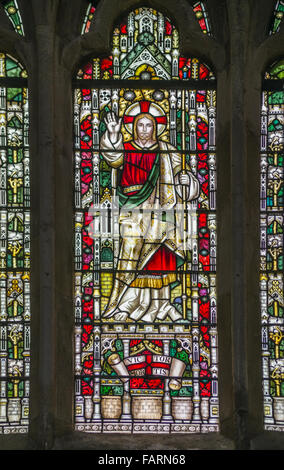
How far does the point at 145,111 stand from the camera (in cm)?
1068

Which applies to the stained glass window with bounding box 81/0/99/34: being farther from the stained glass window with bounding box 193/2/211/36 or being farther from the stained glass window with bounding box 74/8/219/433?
the stained glass window with bounding box 193/2/211/36

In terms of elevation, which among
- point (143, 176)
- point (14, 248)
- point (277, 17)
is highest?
point (277, 17)

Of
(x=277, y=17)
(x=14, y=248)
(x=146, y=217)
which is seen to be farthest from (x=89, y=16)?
(x=14, y=248)

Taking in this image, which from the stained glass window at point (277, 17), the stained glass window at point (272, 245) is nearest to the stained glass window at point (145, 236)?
the stained glass window at point (272, 245)

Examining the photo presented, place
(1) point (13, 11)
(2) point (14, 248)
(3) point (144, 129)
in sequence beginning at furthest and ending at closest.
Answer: (1) point (13, 11)
(3) point (144, 129)
(2) point (14, 248)

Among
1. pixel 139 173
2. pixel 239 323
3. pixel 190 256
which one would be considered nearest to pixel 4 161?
pixel 139 173

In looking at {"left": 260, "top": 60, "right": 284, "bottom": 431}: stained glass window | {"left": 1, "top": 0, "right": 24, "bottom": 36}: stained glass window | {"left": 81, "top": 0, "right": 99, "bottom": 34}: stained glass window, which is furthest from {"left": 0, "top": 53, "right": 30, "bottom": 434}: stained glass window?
{"left": 260, "top": 60, "right": 284, "bottom": 431}: stained glass window

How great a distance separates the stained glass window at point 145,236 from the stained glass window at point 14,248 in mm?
439

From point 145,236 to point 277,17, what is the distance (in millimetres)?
2321

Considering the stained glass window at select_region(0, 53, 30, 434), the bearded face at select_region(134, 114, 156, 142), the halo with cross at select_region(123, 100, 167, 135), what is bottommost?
the stained glass window at select_region(0, 53, 30, 434)

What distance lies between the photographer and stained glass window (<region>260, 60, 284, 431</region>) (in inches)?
396

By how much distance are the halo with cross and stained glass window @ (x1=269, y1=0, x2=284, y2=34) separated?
4.05 feet

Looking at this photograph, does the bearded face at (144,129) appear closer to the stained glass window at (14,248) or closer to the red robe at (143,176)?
the red robe at (143,176)

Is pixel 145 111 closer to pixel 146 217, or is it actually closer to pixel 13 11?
pixel 146 217
